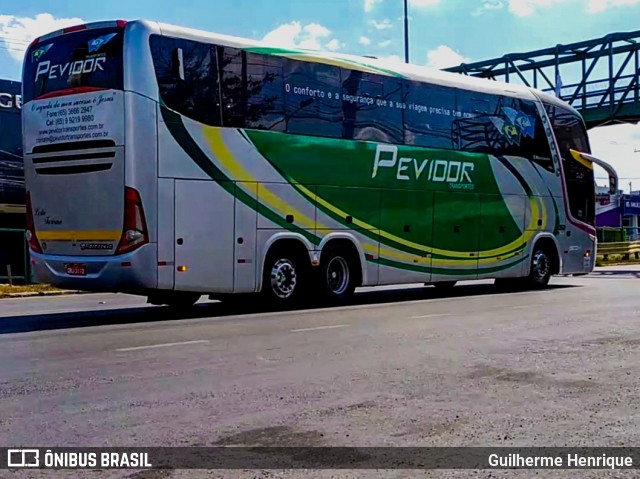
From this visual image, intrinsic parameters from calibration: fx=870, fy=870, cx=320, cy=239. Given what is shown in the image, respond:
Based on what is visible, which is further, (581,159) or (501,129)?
(581,159)

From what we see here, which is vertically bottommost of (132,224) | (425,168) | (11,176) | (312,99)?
→ (132,224)

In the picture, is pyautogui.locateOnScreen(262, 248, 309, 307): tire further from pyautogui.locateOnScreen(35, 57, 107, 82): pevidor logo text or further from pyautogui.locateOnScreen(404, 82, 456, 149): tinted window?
pyautogui.locateOnScreen(35, 57, 107, 82): pevidor logo text

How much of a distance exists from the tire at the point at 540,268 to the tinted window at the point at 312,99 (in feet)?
23.1

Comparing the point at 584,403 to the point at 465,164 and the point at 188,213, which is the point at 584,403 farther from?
the point at 465,164

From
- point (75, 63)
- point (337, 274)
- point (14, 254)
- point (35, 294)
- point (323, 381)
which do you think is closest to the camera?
point (323, 381)

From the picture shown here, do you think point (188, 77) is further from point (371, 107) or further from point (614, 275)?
point (614, 275)

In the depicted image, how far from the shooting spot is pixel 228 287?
44.6ft

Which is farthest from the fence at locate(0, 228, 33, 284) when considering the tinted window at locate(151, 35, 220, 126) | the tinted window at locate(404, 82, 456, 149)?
the tinted window at locate(151, 35, 220, 126)

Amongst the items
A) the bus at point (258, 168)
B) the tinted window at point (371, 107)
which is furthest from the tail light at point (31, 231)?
the tinted window at point (371, 107)

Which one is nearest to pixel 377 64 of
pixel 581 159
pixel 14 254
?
pixel 581 159

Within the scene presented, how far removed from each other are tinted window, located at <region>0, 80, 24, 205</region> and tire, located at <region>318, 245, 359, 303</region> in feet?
53.4

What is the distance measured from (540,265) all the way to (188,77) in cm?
1065

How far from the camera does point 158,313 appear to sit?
14484 mm

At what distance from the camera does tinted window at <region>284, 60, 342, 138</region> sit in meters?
14.5
